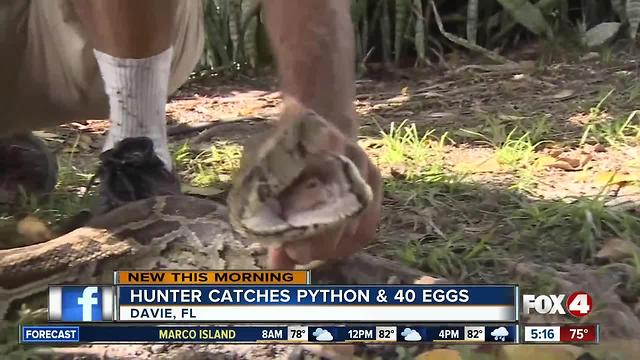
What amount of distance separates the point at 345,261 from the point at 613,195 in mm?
575

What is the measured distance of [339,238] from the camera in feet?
2.88

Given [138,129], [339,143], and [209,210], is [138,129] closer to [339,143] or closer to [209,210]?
[209,210]

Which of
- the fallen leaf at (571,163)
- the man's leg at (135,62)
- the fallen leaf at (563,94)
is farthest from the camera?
the fallen leaf at (563,94)

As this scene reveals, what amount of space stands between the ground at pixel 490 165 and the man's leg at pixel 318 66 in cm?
25

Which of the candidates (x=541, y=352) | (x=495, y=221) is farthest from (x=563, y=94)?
(x=541, y=352)

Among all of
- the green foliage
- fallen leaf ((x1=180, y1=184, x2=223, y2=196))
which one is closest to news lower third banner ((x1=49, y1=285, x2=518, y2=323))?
fallen leaf ((x1=180, y1=184, x2=223, y2=196))

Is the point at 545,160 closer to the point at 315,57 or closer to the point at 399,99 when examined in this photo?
the point at 399,99

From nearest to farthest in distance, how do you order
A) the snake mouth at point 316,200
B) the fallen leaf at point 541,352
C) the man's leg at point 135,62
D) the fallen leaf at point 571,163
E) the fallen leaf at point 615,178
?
the snake mouth at point 316,200 < the fallen leaf at point 541,352 < the man's leg at point 135,62 < the fallen leaf at point 615,178 < the fallen leaf at point 571,163

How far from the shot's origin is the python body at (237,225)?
2.71 feet

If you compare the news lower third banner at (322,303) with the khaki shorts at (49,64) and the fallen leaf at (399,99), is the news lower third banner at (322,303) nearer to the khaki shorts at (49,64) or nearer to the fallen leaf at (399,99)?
the khaki shorts at (49,64)

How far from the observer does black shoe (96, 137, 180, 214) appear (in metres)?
1.41

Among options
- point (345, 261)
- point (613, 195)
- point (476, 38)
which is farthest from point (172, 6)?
point (476, 38)

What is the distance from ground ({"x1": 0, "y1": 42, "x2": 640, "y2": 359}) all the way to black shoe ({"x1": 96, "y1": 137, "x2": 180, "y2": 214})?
13 cm

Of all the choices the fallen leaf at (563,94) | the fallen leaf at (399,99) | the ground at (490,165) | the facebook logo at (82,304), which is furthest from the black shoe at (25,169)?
the fallen leaf at (563,94)
